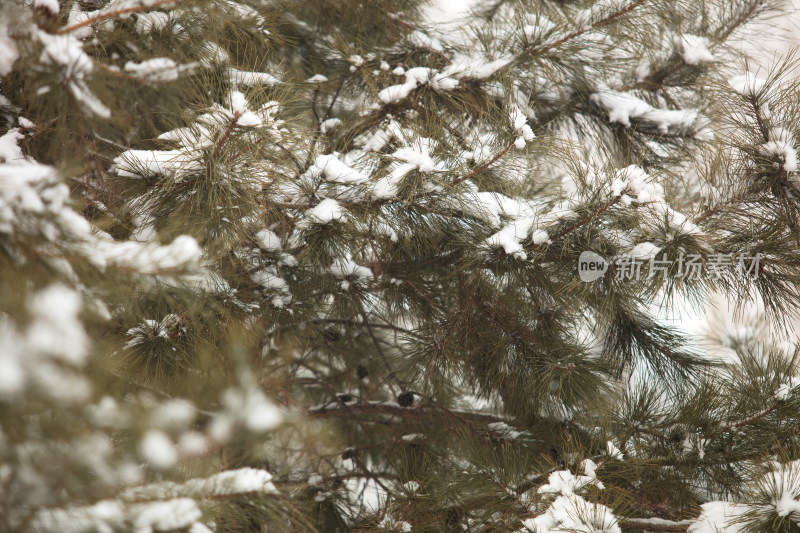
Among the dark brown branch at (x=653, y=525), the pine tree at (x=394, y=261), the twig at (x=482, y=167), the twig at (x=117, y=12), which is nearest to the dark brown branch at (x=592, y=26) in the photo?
the pine tree at (x=394, y=261)

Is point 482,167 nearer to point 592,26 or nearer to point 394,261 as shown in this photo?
point 394,261

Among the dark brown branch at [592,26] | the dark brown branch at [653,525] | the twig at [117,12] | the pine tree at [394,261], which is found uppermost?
the twig at [117,12]

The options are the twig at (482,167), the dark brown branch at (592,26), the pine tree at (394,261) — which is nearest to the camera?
the pine tree at (394,261)

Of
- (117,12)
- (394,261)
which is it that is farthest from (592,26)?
(117,12)

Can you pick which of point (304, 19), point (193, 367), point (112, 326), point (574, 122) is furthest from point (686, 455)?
point (304, 19)

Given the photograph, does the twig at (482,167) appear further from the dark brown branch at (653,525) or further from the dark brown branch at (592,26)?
the dark brown branch at (653,525)

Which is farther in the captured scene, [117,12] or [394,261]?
[394,261]

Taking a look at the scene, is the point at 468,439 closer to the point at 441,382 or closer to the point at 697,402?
the point at 441,382

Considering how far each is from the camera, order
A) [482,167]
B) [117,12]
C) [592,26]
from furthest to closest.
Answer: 1. [592,26]
2. [482,167]
3. [117,12]

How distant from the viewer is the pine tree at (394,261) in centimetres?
67

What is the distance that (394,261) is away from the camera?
147 cm

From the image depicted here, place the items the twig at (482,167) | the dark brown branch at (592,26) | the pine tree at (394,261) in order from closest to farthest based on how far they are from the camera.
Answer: the pine tree at (394,261)
the twig at (482,167)
the dark brown branch at (592,26)

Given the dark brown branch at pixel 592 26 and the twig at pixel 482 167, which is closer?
the twig at pixel 482 167

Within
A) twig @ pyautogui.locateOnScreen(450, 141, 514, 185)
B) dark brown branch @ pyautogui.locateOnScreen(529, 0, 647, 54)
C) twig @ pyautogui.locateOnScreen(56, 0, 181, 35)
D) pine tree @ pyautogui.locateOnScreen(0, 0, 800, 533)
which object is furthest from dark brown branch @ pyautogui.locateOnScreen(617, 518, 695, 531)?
twig @ pyautogui.locateOnScreen(56, 0, 181, 35)
